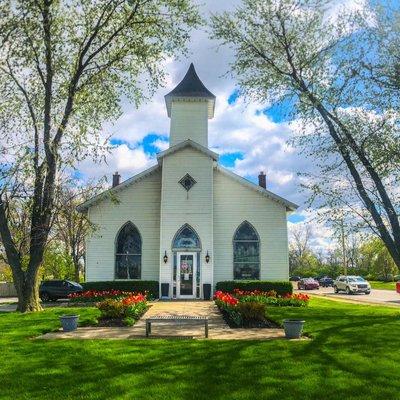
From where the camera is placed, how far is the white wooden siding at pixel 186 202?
25.4 m

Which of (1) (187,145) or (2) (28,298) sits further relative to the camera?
(1) (187,145)

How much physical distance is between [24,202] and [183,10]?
10.0 metres

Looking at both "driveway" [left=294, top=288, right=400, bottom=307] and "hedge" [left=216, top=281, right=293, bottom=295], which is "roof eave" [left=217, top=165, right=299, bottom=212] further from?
"driveway" [left=294, top=288, right=400, bottom=307]

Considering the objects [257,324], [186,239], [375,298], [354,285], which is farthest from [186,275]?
[354,285]

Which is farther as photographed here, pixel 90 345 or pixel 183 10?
pixel 183 10

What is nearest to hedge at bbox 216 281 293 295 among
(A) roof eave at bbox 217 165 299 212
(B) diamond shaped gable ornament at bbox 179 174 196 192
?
(A) roof eave at bbox 217 165 299 212

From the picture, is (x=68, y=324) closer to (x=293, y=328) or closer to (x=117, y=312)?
(x=117, y=312)

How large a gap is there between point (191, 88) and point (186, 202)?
33.3 ft

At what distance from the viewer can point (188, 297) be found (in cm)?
2506

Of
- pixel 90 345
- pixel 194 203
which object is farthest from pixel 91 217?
pixel 90 345

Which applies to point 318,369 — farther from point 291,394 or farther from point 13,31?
point 13,31

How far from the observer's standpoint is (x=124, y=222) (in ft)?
87.3

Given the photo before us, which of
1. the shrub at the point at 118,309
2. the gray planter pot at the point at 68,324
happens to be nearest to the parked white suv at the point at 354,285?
the shrub at the point at 118,309

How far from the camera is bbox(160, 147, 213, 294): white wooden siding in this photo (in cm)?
2536
